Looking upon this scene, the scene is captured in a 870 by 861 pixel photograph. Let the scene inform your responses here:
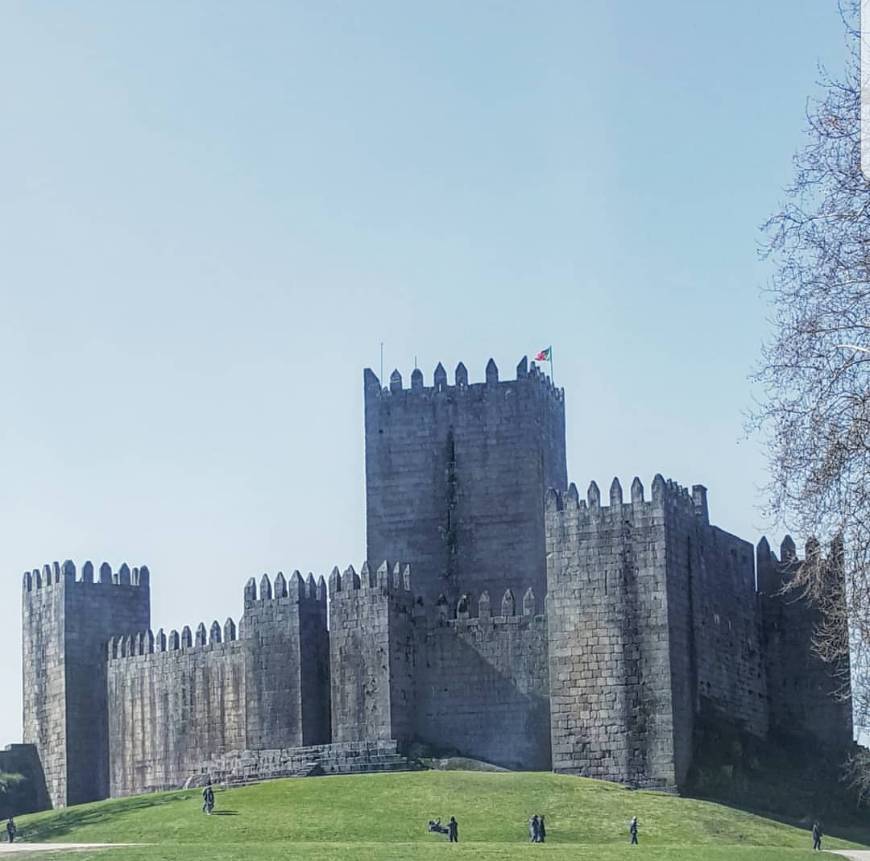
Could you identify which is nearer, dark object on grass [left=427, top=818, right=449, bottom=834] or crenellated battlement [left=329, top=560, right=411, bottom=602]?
dark object on grass [left=427, top=818, right=449, bottom=834]

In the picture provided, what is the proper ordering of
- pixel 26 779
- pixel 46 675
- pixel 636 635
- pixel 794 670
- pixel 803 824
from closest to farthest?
pixel 803 824
pixel 636 635
pixel 794 670
pixel 26 779
pixel 46 675

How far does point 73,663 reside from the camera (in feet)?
248

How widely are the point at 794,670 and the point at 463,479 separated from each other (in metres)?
13.3

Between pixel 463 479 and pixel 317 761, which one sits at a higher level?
pixel 463 479

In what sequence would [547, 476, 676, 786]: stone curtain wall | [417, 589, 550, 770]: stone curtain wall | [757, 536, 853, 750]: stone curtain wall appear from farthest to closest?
[757, 536, 853, 750]: stone curtain wall < [417, 589, 550, 770]: stone curtain wall < [547, 476, 676, 786]: stone curtain wall

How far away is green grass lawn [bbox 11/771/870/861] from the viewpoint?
1801 inches

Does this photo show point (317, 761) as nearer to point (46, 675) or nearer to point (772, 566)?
point (772, 566)

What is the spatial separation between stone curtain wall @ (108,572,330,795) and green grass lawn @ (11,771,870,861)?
19.4 feet

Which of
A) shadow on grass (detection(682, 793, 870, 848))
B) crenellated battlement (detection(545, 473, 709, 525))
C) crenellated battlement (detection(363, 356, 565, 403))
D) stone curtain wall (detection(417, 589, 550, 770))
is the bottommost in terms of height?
shadow on grass (detection(682, 793, 870, 848))

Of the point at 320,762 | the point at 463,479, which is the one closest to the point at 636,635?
the point at 320,762

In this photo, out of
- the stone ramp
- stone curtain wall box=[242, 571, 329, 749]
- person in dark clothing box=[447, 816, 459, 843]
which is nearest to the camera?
person in dark clothing box=[447, 816, 459, 843]

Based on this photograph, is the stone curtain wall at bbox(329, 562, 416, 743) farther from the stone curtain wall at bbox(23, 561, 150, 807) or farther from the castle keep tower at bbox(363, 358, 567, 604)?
the stone curtain wall at bbox(23, 561, 150, 807)

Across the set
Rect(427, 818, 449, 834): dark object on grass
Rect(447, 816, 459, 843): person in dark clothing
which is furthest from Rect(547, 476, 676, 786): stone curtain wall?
Rect(447, 816, 459, 843): person in dark clothing

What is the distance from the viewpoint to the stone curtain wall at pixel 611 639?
181 ft
